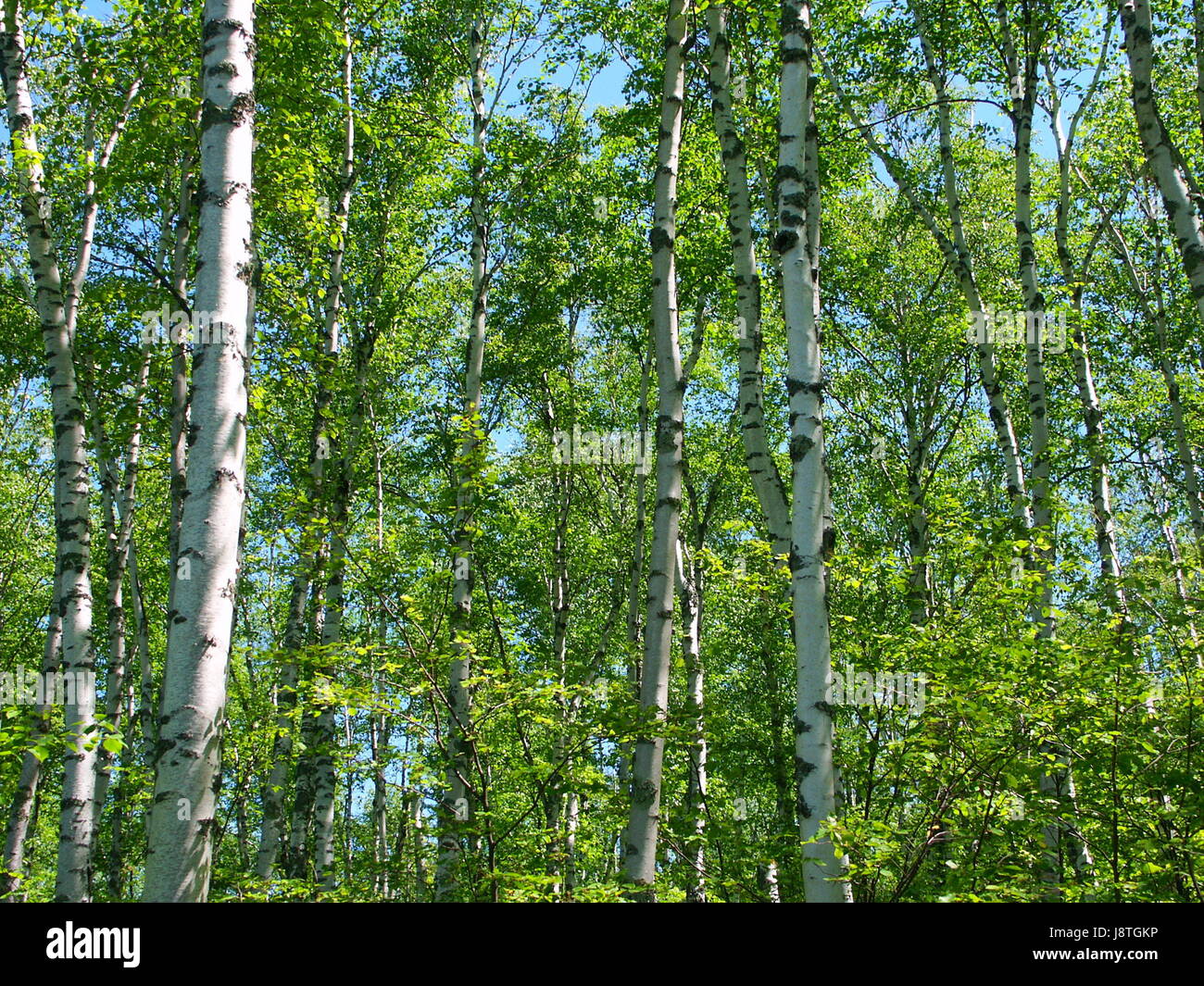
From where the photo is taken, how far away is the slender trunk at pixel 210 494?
3.50m

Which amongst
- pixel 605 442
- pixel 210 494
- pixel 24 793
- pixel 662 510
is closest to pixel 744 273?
pixel 662 510

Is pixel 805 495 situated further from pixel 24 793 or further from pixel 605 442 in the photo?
pixel 605 442

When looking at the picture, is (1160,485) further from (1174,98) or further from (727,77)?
(727,77)

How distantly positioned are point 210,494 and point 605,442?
56.5 ft

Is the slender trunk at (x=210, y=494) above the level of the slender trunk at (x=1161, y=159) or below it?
below

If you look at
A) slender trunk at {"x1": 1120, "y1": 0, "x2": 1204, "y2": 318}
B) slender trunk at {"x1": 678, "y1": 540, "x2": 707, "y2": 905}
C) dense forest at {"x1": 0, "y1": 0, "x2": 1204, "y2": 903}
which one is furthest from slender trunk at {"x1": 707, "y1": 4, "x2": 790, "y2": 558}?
slender trunk at {"x1": 1120, "y1": 0, "x2": 1204, "y2": 318}

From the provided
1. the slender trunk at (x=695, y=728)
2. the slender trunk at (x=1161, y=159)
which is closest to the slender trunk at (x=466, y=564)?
the slender trunk at (x=695, y=728)

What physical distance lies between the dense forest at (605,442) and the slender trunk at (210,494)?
21 mm

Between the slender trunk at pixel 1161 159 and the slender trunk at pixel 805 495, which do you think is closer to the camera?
the slender trunk at pixel 805 495

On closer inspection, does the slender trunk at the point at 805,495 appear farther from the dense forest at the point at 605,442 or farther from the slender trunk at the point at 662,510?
the slender trunk at the point at 662,510

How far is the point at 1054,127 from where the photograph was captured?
14.3 metres

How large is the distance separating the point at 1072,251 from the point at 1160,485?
693cm

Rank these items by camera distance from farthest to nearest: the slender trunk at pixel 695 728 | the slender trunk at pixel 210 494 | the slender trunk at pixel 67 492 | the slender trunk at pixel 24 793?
1. the slender trunk at pixel 24 793
2. the slender trunk at pixel 67 492
3. the slender trunk at pixel 695 728
4. the slender trunk at pixel 210 494

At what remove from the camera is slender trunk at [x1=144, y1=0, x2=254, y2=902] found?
11.5 feet
